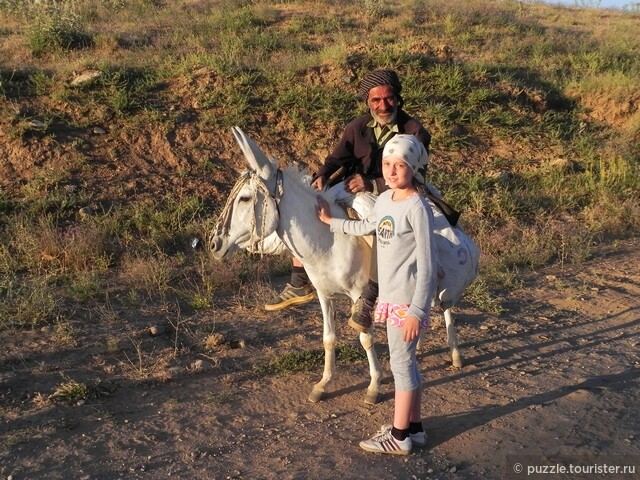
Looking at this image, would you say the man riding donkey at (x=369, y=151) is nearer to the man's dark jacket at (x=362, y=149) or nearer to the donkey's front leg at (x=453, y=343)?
the man's dark jacket at (x=362, y=149)

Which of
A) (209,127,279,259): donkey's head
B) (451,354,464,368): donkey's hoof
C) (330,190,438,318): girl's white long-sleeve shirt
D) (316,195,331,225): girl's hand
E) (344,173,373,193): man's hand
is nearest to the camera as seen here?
(330,190,438,318): girl's white long-sleeve shirt

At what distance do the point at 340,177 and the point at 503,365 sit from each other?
2.12m

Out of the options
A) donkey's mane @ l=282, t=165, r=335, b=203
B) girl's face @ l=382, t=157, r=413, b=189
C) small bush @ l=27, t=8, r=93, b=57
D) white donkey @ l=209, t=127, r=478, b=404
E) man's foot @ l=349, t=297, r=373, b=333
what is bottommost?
man's foot @ l=349, t=297, r=373, b=333

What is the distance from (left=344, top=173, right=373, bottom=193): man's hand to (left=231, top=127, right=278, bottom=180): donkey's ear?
27.7 inches

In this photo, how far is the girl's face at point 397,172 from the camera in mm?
3473

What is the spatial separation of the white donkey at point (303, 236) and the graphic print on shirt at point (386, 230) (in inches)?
22.3

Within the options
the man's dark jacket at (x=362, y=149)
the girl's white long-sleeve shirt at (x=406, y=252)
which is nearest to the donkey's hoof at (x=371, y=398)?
the girl's white long-sleeve shirt at (x=406, y=252)

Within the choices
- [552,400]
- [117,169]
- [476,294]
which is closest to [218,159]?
[117,169]

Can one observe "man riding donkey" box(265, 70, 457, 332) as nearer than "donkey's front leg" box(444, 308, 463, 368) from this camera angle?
Yes

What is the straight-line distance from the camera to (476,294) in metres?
6.53

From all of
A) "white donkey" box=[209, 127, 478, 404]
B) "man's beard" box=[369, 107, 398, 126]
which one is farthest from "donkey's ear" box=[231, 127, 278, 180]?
"man's beard" box=[369, 107, 398, 126]

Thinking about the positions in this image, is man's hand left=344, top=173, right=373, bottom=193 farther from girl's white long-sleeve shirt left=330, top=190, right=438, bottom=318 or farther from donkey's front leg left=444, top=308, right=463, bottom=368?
donkey's front leg left=444, top=308, right=463, bottom=368

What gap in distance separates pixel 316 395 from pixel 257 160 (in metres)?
1.83

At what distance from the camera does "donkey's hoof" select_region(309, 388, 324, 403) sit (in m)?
4.50
